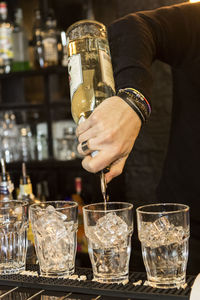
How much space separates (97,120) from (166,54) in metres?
0.52

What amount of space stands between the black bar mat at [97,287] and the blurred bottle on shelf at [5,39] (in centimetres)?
234

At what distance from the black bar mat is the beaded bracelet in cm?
37

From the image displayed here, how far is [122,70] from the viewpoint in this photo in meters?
1.27

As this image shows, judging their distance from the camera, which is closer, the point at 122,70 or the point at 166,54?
the point at 122,70

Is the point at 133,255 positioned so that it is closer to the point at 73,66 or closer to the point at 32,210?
the point at 32,210

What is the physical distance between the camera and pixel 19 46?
3357 millimetres

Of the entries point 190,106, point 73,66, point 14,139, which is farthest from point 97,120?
point 14,139

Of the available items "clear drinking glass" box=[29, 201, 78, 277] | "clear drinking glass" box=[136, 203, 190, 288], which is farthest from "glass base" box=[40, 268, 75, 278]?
"clear drinking glass" box=[136, 203, 190, 288]

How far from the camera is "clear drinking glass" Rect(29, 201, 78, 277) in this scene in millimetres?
1151

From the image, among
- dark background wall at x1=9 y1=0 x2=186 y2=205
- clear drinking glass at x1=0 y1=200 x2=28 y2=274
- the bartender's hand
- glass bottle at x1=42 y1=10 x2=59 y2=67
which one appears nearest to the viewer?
the bartender's hand

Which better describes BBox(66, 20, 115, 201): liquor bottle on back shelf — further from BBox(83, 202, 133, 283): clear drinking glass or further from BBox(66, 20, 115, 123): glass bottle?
BBox(83, 202, 133, 283): clear drinking glass

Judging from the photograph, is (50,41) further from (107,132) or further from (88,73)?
(107,132)

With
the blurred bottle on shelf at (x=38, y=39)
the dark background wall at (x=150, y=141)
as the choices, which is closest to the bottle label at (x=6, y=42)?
the blurred bottle on shelf at (x=38, y=39)

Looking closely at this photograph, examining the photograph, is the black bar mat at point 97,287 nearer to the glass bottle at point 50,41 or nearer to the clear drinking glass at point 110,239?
the clear drinking glass at point 110,239
